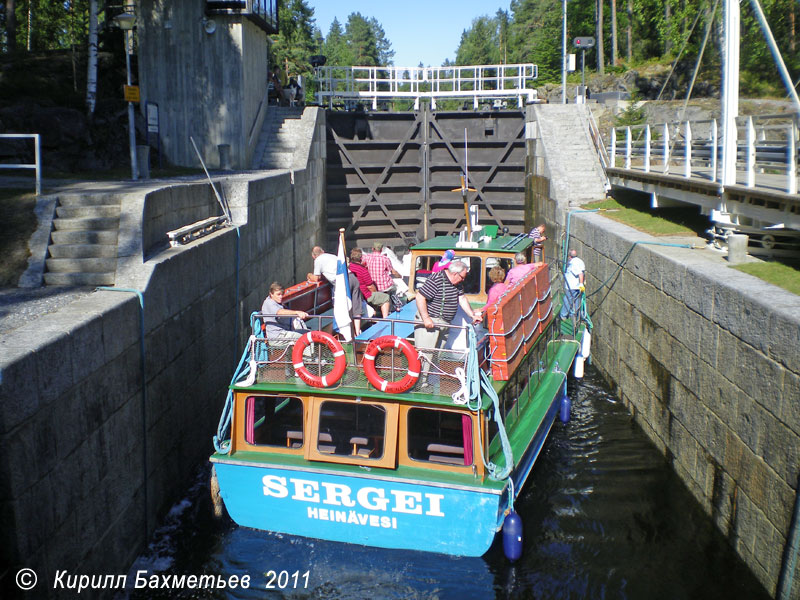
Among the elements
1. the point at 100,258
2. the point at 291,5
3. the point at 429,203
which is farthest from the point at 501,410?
the point at 291,5

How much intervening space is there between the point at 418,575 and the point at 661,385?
4190 mm

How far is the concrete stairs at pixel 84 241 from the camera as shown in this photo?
306 inches

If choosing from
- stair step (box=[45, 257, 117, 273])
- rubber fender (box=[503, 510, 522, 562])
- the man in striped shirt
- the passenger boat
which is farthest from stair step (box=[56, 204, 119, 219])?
rubber fender (box=[503, 510, 522, 562])

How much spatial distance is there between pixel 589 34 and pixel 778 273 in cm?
4425

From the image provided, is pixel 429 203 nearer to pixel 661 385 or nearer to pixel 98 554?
pixel 661 385

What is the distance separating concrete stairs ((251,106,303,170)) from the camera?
18.8 metres

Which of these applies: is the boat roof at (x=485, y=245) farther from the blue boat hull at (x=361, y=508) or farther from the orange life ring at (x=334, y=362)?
the blue boat hull at (x=361, y=508)

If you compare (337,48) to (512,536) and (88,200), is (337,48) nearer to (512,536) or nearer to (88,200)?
(88,200)

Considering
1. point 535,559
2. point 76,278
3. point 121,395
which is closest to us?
point 121,395

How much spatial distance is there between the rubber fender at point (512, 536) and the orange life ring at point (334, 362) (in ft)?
6.43

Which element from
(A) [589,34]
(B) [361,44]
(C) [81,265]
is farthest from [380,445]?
(B) [361,44]

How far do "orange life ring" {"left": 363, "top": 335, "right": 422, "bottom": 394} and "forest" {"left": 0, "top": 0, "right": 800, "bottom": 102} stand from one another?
6812 millimetres

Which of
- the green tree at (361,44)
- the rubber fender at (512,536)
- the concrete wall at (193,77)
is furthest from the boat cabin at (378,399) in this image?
the green tree at (361,44)

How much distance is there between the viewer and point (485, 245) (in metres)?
11.1
